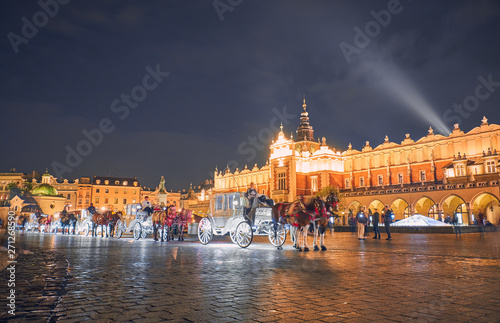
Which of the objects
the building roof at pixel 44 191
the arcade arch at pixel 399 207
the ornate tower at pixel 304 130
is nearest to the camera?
the arcade arch at pixel 399 207

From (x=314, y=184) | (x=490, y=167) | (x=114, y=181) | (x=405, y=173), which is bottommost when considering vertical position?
(x=314, y=184)

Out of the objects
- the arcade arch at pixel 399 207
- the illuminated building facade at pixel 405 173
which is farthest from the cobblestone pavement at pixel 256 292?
Result: the arcade arch at pixel 399 207

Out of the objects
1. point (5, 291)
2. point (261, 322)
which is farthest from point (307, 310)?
point (5, 291)

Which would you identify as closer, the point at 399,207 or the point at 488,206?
the point at 488,206

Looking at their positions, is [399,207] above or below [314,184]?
below

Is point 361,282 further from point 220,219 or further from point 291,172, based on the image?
point 291,172

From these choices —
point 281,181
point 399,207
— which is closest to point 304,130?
point 281,181

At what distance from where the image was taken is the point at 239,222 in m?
14.0

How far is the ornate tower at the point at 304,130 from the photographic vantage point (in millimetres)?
74188

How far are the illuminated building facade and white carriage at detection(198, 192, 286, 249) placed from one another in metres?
22.9

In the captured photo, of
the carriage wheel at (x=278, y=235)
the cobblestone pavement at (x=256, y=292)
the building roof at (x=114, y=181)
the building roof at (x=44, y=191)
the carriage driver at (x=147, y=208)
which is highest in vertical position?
the building roof at (x=114, y=181)

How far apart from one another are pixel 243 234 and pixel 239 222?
513mm

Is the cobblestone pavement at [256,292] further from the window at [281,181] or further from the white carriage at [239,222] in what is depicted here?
the window at [281,181]

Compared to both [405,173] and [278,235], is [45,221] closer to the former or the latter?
[278,235]
